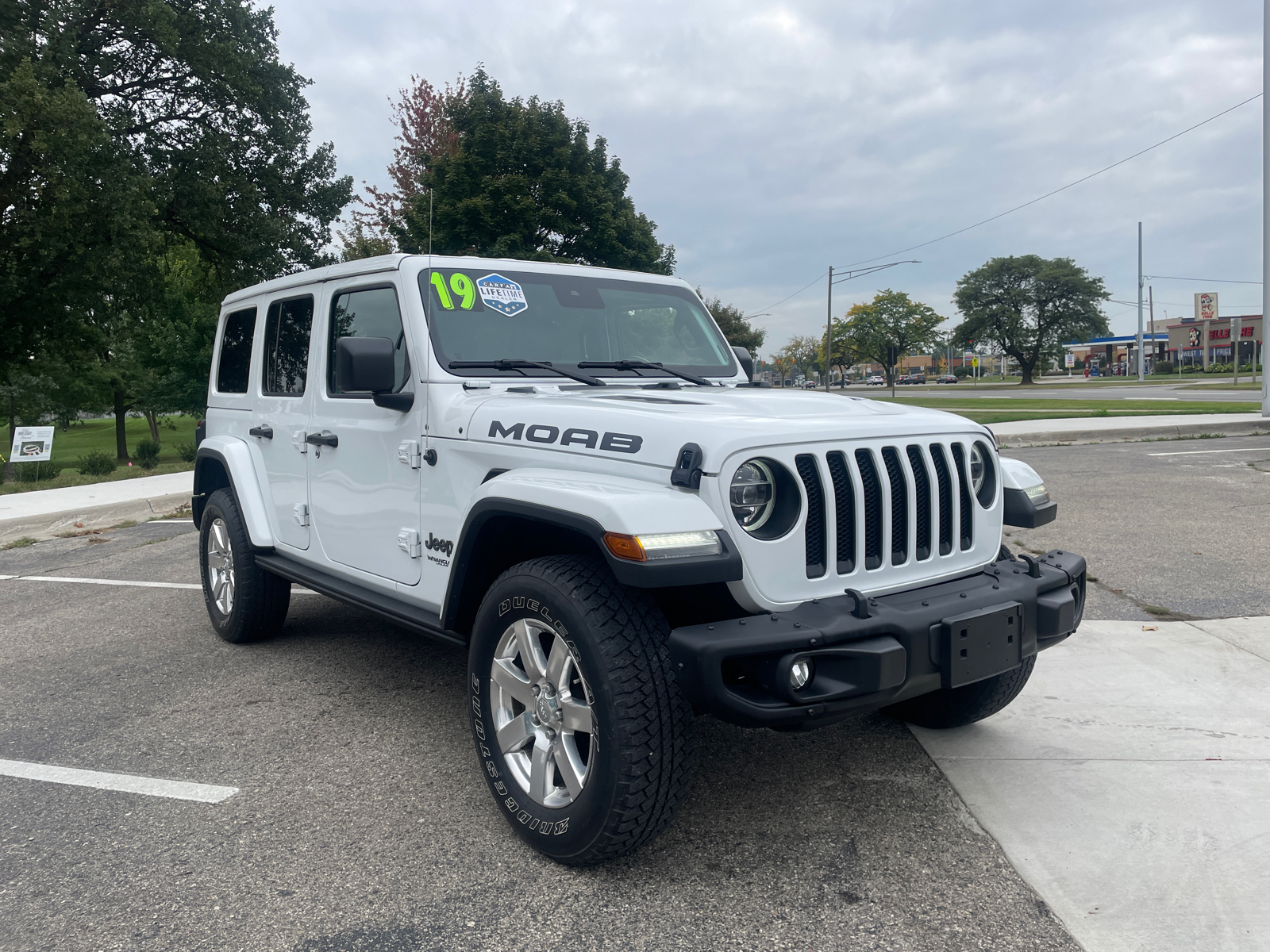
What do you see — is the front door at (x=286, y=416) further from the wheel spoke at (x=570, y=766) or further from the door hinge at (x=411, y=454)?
the wheel spoke at (x=570, y=766)

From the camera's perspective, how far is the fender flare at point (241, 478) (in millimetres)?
4734

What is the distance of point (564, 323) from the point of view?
402 centimetres

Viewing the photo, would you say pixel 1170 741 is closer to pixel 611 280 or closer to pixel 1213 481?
pixel 611 280

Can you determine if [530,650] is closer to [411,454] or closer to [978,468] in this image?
[411,454]

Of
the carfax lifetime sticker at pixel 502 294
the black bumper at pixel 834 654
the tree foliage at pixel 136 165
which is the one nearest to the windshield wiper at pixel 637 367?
the carfax lifetime sticker at pixel 502 294

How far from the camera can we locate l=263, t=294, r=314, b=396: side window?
4.48 m

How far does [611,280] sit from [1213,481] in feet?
28.8

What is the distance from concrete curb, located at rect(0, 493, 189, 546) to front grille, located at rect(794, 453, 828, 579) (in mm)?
9551

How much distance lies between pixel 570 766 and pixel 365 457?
176cm

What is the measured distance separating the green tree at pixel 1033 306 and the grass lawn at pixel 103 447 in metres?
66.4

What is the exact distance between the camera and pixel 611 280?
14.2 ft

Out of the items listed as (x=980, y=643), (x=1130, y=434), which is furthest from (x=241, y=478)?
(x=1130, y=434)

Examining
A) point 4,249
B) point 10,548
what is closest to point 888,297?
point 4,249

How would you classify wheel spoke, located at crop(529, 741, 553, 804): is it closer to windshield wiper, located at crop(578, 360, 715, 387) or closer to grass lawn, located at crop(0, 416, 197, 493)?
windshield wiper, located at crop(578, 360, 715, 387)
